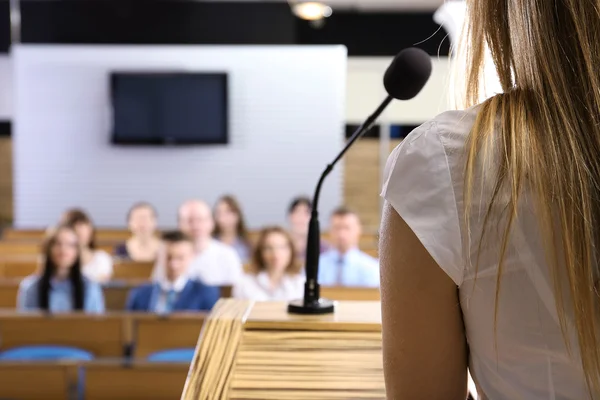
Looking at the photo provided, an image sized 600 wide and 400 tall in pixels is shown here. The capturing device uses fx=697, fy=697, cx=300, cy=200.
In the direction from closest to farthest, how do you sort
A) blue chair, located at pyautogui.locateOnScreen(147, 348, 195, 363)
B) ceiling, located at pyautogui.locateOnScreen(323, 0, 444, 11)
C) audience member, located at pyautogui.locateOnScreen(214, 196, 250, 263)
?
blue chair, located at pyautogui.locateOnScreen(147, 348, 195, 363) < audience member, located at pyautogui.locateOnScreen(214, 196, 250, 263) < ceiling, located at pyautogui.locateOnScreen(323, 0, 444, 11)

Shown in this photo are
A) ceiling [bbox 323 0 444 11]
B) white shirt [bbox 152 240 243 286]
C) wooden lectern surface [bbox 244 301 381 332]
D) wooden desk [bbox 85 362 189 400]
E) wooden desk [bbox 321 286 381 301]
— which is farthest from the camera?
ceiling [bbox 323 0 444 11]

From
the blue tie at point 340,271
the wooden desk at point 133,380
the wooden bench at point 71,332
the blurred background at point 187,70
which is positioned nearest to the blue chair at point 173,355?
the wooden bench at point 71,332

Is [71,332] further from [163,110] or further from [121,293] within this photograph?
[163,110]

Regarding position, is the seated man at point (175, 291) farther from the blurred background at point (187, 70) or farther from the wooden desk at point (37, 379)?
the blurred background at point (187, 70)

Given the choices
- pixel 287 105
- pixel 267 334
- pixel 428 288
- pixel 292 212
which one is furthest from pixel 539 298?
pixel 287 105

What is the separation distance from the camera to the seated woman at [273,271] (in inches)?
185

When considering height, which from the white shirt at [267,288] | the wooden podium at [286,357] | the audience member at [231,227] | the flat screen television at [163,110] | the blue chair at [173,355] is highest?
the flat screen television at [163,110]

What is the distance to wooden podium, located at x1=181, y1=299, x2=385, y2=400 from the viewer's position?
0.96 meters

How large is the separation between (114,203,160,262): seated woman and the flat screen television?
108 inches

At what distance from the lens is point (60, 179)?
31.4ft

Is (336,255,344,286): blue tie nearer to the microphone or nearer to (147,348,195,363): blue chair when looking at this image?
(147,348,195,363): blue chair

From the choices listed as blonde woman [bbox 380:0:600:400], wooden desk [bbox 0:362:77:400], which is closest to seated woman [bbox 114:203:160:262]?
wooden desk [bbox 0:362:77:400]

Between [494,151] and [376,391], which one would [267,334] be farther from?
[494,151]

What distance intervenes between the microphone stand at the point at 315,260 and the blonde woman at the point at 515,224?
16.8 inches
